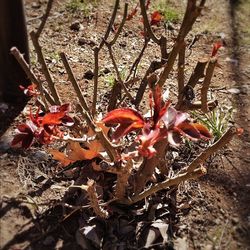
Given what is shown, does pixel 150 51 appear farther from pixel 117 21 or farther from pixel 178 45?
pixel 178 45

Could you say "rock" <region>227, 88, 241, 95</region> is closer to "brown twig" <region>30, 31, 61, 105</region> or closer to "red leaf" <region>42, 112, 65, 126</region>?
"brown twig" <region>30, 31, 61, 105</region>

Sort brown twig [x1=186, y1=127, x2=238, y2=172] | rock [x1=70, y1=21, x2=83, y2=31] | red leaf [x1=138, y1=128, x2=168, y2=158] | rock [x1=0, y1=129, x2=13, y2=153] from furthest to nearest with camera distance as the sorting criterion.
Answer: rock [x1=70, y1=21, x2=83, y2=31] → rock [x1=0, y1=129, x2=13, y2=153] → brown twig [x1=186, y1=127, x2=238, y2=172] → red leaf [x1=138, y1=128, x2=168, y2=158]

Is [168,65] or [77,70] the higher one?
[168,65]

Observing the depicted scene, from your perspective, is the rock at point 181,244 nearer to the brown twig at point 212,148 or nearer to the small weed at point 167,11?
the brown twig at point 212,148

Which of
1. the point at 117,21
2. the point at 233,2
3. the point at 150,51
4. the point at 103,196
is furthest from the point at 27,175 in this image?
the point at 233,2

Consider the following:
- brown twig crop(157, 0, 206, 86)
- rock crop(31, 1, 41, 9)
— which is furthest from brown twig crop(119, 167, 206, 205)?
rock crop(31, 1, 41, 9)

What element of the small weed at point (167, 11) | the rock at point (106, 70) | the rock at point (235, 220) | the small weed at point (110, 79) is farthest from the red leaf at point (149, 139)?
the small weed at point (167, 11)
